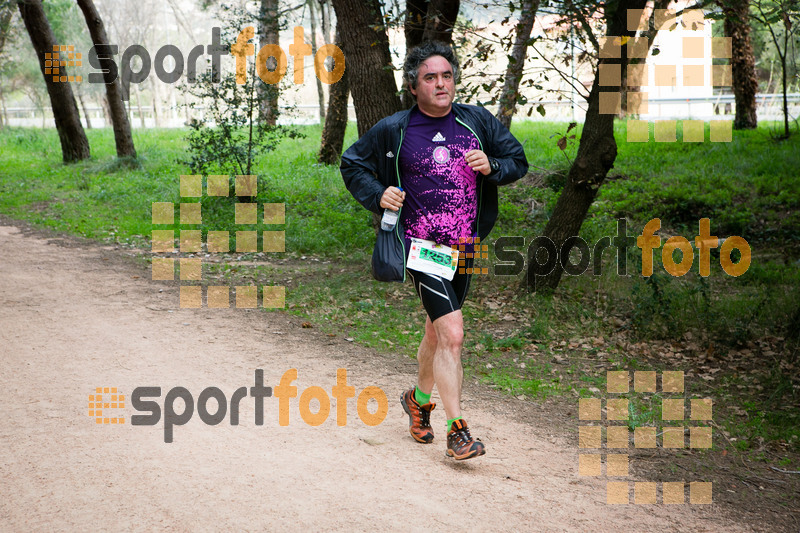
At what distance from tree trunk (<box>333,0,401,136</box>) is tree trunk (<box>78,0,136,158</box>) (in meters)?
9.63

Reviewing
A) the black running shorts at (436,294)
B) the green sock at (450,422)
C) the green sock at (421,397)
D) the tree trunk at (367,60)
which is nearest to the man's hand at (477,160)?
the black running shorts at (436,294)

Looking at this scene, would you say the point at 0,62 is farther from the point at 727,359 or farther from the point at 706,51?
the point at 727,359

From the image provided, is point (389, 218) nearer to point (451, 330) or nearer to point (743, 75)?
point (451, 330)

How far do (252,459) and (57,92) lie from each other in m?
17.1

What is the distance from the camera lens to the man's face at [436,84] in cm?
417

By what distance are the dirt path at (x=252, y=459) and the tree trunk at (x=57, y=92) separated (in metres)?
13.3

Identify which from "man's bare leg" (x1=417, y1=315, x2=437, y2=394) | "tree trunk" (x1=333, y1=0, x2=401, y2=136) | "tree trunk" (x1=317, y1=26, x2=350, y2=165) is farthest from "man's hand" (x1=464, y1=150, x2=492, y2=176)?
"tree trunk" (x1=317, y1=26, x2=350, y2=165)

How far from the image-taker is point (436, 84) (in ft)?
13.7

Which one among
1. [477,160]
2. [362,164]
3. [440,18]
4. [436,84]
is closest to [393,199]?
[362,164]

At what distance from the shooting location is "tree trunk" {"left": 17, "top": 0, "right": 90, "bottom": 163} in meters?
17.6

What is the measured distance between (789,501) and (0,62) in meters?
35.4

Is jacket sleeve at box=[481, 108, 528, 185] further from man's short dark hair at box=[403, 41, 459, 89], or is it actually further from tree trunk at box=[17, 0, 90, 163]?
tree trunk at box=[17, 0, 90, 163]

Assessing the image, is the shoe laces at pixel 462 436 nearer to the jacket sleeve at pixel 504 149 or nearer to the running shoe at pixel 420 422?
the running shoe at pixel 420 422

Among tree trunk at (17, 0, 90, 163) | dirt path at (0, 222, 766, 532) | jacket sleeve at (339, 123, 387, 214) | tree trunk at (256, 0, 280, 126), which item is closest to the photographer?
dirt path at (0, 222, 766, 532)
